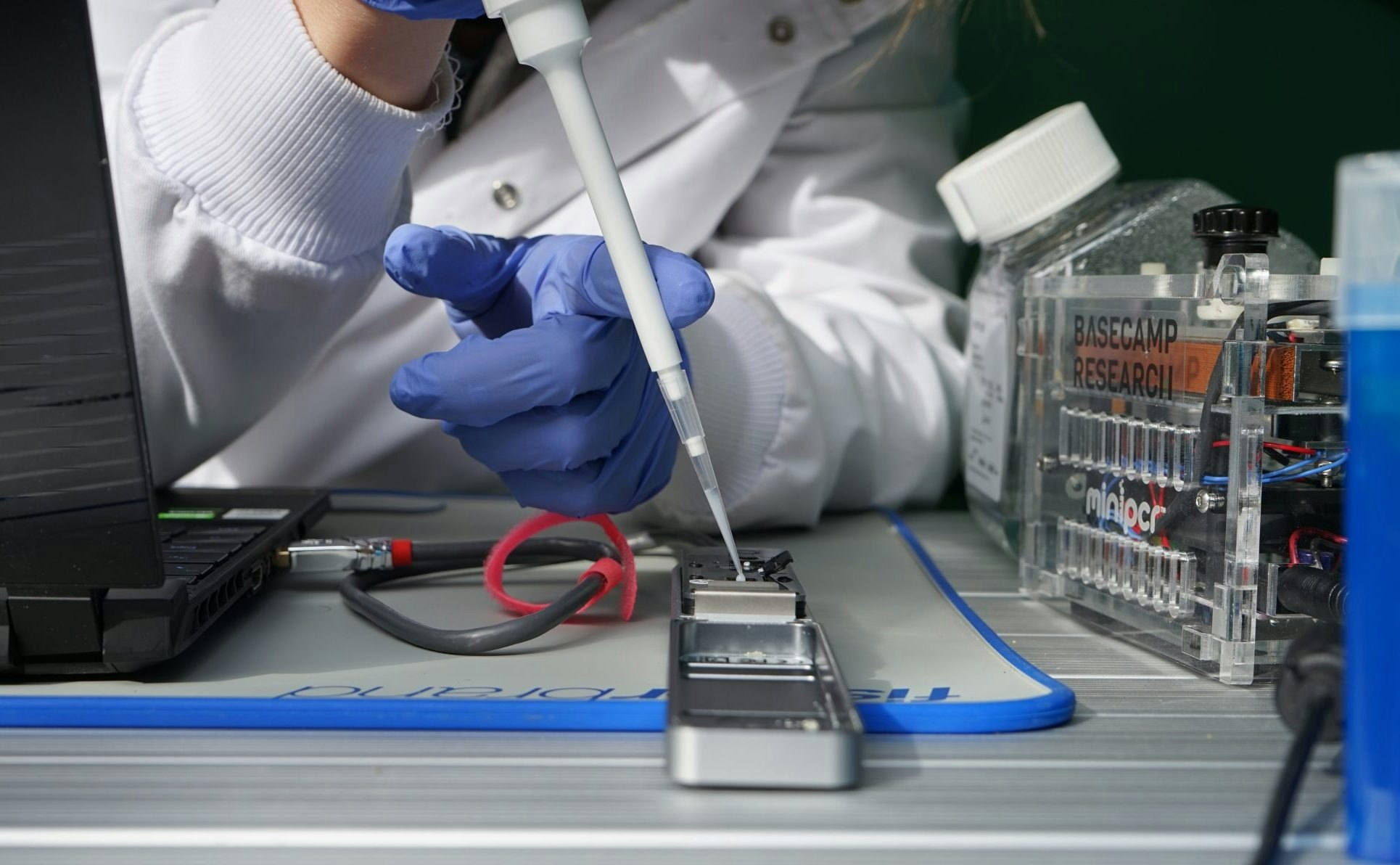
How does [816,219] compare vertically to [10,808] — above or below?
above

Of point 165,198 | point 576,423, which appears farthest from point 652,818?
point 165,198

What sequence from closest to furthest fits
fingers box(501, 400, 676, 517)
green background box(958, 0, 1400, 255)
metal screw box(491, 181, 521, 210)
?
fingers box(501, 400, 676, 517), metal screw box(491, 181, 521, 210), green background box(958, 0, 1400, 255)

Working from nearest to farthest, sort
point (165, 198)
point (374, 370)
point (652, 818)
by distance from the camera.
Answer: point (652, 818) → point (165, 198) → point (374, 370)

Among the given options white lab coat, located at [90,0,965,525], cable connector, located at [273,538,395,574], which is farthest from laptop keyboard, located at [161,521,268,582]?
white lab coat, located at [90,0,965,525]

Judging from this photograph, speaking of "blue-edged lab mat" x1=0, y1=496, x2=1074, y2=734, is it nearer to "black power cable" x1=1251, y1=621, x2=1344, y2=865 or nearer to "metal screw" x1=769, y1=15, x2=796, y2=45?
"black power cable" x1=1251, y1=621, x2=1344, y2=865

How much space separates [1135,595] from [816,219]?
45 centimetres

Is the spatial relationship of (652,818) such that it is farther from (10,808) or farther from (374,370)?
(374,370)

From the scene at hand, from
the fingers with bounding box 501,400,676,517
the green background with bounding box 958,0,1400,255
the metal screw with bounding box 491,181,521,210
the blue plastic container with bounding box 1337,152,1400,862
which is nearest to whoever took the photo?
the blue plastic container with bounding box 1337,152,1400,862

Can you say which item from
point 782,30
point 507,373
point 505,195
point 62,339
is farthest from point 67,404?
point 782,30

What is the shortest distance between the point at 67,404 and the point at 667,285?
0.17 meters

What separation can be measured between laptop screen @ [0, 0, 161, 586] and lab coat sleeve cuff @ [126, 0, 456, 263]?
205 millimetres

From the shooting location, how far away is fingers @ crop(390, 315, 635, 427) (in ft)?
1.30

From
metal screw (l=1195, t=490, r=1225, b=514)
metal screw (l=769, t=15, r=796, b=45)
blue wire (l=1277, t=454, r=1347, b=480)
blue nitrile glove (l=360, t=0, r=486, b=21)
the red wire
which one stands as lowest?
the red wire

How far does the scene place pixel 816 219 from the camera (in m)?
0.79
